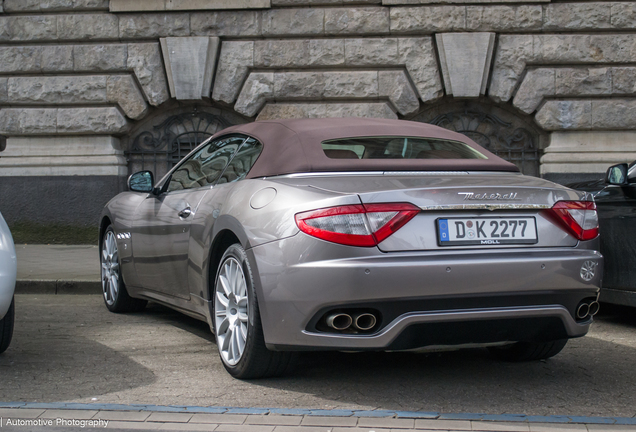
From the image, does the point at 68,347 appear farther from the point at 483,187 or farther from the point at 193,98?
the point at 193,98

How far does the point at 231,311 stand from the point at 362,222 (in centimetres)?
106

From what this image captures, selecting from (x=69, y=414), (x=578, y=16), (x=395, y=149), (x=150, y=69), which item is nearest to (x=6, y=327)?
(x=69, y=414)

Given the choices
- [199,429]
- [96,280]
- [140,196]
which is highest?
[140,196]

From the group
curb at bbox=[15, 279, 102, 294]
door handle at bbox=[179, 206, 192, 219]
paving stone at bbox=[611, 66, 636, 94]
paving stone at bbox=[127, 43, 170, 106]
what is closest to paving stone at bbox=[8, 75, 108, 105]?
paving stone at bbox=[127, 43, 170, 106]

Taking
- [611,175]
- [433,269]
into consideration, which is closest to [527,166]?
[611,175]

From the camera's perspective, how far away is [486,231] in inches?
150

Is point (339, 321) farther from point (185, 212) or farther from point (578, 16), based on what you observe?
point (578, 16)

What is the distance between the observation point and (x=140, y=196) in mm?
6273

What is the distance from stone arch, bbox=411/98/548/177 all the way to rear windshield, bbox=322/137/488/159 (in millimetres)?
7086

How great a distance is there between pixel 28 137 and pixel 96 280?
4.91m

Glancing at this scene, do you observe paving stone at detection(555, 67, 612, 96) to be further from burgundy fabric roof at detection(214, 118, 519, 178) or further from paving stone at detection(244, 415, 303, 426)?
paving stone at detection(244, 415, 303, 426)

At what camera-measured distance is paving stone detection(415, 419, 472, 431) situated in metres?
3.38

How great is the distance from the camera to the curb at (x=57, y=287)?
8141 millimetres

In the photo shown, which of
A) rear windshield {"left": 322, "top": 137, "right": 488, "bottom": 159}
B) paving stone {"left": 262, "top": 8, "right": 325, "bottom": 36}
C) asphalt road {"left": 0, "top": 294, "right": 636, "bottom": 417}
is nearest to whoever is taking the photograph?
asphalt road {"left": 0, "top": 294, "right": 636, "bottom": 417}
